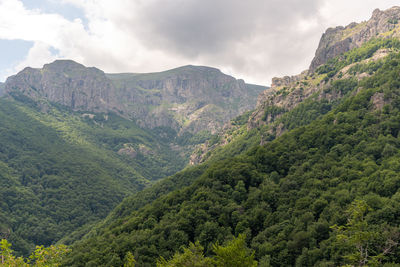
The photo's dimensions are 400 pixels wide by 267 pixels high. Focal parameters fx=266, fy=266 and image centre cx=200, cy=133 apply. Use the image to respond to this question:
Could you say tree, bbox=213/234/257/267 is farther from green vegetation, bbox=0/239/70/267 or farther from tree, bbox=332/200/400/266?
green vegetation, bbox=0/239/70/267

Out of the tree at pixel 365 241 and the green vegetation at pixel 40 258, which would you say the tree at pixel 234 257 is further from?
the green vegetation at pixel 40 258

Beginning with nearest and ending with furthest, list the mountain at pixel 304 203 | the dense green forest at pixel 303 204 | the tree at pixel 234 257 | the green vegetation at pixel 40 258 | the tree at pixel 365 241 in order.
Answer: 1. the tree at pixel 234 257
2. the green vegetation at pixel 40 258
3. the tree at pixel 365 241
4. the mountain at pixel 304 203
5. the dense green forest at pixel 303 204

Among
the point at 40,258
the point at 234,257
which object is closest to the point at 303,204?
the point at 234,257

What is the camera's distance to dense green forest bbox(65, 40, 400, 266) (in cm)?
5596

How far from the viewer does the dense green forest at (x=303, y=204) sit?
184 ft

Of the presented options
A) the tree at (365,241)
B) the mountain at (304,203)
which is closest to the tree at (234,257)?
the mountain at (304,203)

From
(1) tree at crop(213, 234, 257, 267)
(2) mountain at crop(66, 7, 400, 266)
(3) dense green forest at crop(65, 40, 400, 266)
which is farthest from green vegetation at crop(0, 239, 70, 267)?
(1) tree at crop(213, 234, 257, 267)

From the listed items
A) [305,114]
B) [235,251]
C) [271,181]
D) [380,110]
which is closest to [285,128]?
[305,114]

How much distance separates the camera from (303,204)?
81125mm

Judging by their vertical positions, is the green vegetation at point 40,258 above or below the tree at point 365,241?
below

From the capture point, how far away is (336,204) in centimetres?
7212

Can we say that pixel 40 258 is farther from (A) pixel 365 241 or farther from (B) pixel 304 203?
(B) pixel 304 203

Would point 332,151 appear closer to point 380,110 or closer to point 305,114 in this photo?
point 380,110

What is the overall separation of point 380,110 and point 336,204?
65.3 m
